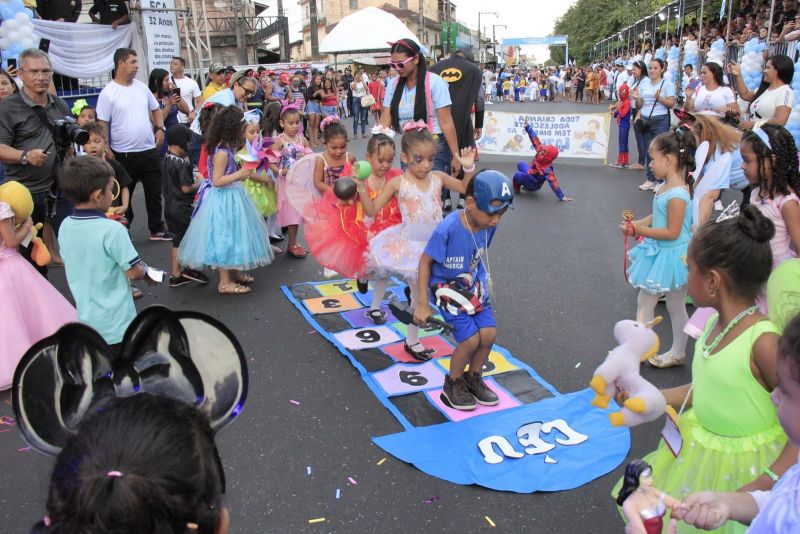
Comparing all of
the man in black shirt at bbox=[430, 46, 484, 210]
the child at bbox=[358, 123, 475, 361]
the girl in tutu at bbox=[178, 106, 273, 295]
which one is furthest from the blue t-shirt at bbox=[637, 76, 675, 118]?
the girl in tutu at bbox=[178, 106, 273, 295]

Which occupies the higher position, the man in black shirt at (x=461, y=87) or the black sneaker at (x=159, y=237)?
the man in black shirt at (x=461, y=87)

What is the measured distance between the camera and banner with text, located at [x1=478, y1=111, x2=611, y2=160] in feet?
41.2

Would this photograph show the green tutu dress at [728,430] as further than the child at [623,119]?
No

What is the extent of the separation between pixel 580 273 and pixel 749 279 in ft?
13.7

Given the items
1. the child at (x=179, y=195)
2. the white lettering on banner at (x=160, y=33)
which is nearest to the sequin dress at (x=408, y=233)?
the child at (x=179, y=195)

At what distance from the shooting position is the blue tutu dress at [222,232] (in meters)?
5.79

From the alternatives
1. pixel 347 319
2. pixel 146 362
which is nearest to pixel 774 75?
pixel 347 319

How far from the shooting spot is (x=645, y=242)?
452 cm

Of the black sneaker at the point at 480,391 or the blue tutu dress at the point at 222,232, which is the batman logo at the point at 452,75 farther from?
the black sneaker at the point at 480,391

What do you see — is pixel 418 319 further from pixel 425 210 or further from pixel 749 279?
pixel 749 279

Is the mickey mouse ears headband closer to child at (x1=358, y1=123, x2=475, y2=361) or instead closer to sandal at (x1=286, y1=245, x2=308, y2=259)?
child at (x1=358, y1=123, x2=475, y2=361)

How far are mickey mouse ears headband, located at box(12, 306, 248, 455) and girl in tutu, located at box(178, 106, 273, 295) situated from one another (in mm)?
4429

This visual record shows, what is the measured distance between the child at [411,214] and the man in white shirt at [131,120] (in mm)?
3631

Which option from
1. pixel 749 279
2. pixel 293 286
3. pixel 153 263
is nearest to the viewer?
pixel 749 279
